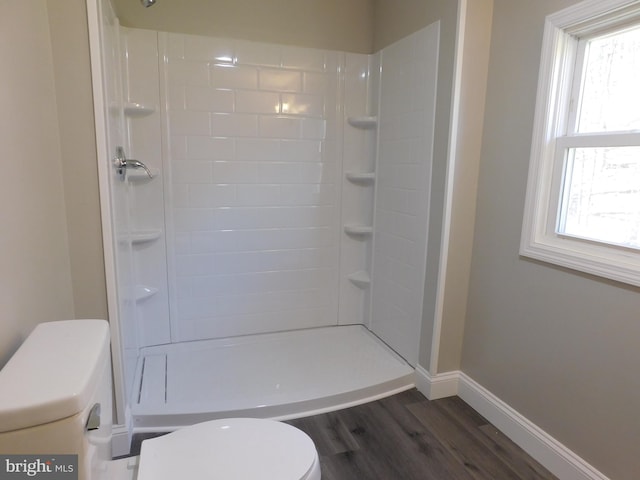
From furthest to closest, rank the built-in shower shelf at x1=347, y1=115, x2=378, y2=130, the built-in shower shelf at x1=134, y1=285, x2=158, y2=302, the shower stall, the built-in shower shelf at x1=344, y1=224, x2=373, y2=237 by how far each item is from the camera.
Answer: the built-in shower shelf at x1=344, y1=224, x2=373, y2=237, the built-in shower shelf at x1=347, y1=115, x2=378, y2=130, the built-in shower shelf at x1=134, y1=285, x2=158, y2=302, the shower stall

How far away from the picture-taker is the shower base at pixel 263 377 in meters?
1.88

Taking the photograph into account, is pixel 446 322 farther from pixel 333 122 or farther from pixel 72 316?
pixel 72 316

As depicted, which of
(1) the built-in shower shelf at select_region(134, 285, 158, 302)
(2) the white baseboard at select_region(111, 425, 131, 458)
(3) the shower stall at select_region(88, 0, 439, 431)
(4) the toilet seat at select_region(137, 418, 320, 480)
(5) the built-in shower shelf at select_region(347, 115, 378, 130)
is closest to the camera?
(4) the toilet seat at select_region(137, 418, 320, 480)

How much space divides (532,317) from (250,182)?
1675 mm

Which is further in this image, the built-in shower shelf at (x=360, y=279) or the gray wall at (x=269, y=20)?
the built-in shower shelf at (x=360, y=279)

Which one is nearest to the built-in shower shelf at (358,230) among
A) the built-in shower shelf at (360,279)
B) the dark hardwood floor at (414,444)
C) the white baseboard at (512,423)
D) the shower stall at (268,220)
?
the shower stall at (268,220)

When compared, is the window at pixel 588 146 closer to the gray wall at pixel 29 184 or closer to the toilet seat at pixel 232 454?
the toilet seat at pixel 232 454

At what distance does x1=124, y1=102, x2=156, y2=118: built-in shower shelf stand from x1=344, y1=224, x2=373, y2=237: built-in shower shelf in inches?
53.4

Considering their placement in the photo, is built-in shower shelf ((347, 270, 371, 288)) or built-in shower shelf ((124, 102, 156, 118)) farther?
built-in shower shelf ((347, 270, 371, 288))

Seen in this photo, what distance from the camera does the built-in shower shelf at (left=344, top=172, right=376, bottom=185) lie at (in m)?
2.62

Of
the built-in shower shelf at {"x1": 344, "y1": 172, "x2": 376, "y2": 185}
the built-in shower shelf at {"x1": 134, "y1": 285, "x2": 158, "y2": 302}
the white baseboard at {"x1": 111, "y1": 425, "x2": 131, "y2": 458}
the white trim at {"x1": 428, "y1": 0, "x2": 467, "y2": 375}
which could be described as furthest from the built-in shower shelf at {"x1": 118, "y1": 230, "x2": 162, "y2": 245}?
the white trim at {"x1": 428, "y1": 0, "x2": 467, "y2": 375}

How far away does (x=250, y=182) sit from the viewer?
2504 millimetres

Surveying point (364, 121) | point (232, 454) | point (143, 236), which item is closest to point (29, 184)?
point (232, 454)

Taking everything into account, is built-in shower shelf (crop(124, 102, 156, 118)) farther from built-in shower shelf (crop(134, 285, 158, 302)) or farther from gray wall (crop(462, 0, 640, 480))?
gray wall (crop(462, 0, 640, 480))
